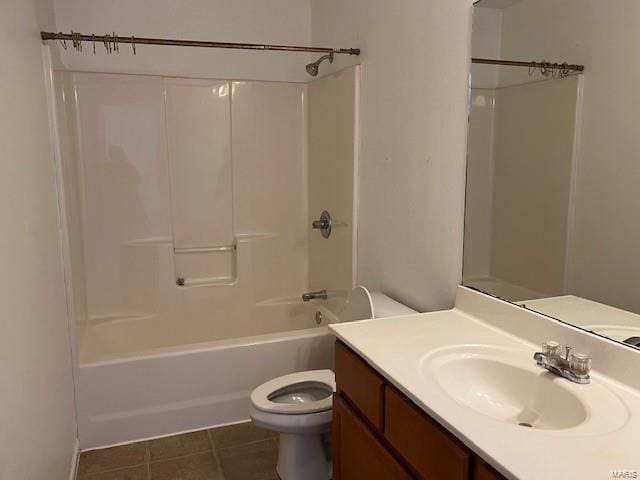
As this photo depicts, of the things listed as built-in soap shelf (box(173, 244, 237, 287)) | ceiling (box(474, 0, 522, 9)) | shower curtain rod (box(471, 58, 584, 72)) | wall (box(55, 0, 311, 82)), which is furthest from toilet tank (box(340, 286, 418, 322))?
wall (box(55, 0, 311, 82))

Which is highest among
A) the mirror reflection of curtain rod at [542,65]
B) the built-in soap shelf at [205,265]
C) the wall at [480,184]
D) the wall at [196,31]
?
the wall at [196,31]

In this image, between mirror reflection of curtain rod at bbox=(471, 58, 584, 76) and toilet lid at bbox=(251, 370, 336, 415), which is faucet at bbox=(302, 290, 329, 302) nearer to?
toilet lid at bbox=(251, 370, 336, 415)

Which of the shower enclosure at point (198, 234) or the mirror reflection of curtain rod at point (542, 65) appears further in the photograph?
the shower enclosure at point (198, 234)

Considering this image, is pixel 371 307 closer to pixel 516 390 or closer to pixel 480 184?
pixel 480 184

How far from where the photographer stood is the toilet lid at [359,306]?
2.04 metres

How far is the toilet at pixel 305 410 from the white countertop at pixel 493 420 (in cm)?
46

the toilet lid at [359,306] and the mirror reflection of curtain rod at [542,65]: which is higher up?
the mirror reflection of curtain rod at [542,65]

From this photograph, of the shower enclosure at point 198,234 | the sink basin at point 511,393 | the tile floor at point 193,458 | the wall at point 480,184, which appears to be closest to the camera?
the sink basin at point 511,393

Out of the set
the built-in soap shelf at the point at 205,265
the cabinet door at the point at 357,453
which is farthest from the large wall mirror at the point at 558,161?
the built-in soap shelf at the point at 205,265

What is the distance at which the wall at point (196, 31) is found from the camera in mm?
2852

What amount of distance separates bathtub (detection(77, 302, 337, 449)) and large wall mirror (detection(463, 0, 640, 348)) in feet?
4.01

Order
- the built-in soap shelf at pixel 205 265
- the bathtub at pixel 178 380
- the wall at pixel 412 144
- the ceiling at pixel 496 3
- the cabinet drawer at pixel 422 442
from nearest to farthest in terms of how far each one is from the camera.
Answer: the cabinet drawer at pixel 422 442, the ceiling at pixel 496 3, the wall at pixel 412 144, the bathtub at pixel 178 380, the built-in soap shelf at pixel 205 265

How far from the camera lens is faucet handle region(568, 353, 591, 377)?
3.87 feet

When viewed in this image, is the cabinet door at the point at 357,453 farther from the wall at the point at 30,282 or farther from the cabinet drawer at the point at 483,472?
A: the wall at the point at 30,282
